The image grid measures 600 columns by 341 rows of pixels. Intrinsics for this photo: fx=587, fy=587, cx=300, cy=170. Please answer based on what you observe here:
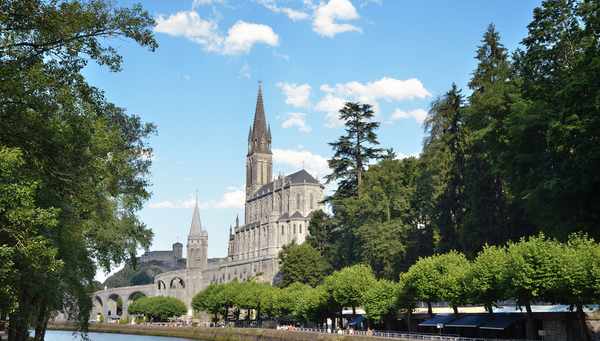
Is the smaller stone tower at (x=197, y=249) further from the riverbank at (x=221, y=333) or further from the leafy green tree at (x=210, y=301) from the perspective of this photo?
the leafy green tree at (x=210, y=301)

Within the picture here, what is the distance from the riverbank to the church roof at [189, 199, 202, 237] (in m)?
32.0

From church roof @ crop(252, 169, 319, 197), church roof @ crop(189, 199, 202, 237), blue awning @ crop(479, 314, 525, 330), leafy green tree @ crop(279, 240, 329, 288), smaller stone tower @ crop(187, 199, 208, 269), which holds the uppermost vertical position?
church roof @ crop(252, 169, 319, 197)

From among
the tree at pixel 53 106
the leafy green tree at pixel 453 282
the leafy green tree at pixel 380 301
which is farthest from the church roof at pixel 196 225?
the tree at pixel 53 106

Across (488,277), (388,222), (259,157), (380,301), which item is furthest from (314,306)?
(259,157)

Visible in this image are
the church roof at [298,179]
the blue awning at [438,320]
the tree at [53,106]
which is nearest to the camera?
the tree at [53,106]

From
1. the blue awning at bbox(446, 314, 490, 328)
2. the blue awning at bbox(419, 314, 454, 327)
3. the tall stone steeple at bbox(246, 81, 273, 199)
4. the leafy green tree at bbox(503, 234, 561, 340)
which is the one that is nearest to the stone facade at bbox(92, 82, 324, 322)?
the tall stone steeple at bbox(246, 81, 273, 199)

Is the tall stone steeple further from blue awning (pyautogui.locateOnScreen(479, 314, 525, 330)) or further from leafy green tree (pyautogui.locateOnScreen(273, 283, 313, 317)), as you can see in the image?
blue awning (pyautogui.locateOnScreen(479, 314, 525, 330))

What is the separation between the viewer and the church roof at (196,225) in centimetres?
12925

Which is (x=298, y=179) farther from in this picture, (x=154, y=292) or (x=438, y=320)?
(x=438, y=320)

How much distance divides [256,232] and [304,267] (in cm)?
5065

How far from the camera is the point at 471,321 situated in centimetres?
3200

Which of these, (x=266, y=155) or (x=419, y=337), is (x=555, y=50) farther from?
(x=266, y=155)

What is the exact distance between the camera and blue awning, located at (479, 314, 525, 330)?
1164 inches

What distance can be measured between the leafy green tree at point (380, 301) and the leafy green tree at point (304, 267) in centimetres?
2511
